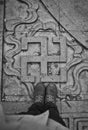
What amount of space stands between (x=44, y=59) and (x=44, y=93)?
0.26 m

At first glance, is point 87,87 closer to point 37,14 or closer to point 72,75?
point 72,75

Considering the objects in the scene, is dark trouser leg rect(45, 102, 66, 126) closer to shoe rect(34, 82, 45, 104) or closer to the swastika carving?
shoe rect(34, 82, 45, 104)

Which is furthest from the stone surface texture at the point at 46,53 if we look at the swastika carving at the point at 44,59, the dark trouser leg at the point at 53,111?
the dark trouser leg at the point at 53,111

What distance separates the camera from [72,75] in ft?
5.31

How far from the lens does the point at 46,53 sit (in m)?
1.65

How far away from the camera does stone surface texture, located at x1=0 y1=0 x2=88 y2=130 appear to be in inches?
62.6

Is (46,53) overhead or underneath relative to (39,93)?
overhead

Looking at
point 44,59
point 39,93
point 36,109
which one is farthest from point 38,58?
point 36,109

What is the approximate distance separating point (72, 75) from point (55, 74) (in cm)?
13

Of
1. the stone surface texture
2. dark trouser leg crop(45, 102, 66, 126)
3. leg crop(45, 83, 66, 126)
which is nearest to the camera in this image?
dark trouser leg crop(45, 102, 66, 126)

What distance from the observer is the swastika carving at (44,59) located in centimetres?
162

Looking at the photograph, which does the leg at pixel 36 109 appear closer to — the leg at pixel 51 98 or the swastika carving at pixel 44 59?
the leg at pixel 51 98

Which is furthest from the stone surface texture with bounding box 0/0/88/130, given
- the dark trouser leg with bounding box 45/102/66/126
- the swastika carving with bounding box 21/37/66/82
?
the dark trouser leg with bounding box 45/102/66/126

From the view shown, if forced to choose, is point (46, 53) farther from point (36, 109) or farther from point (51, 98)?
point (36, 109)
